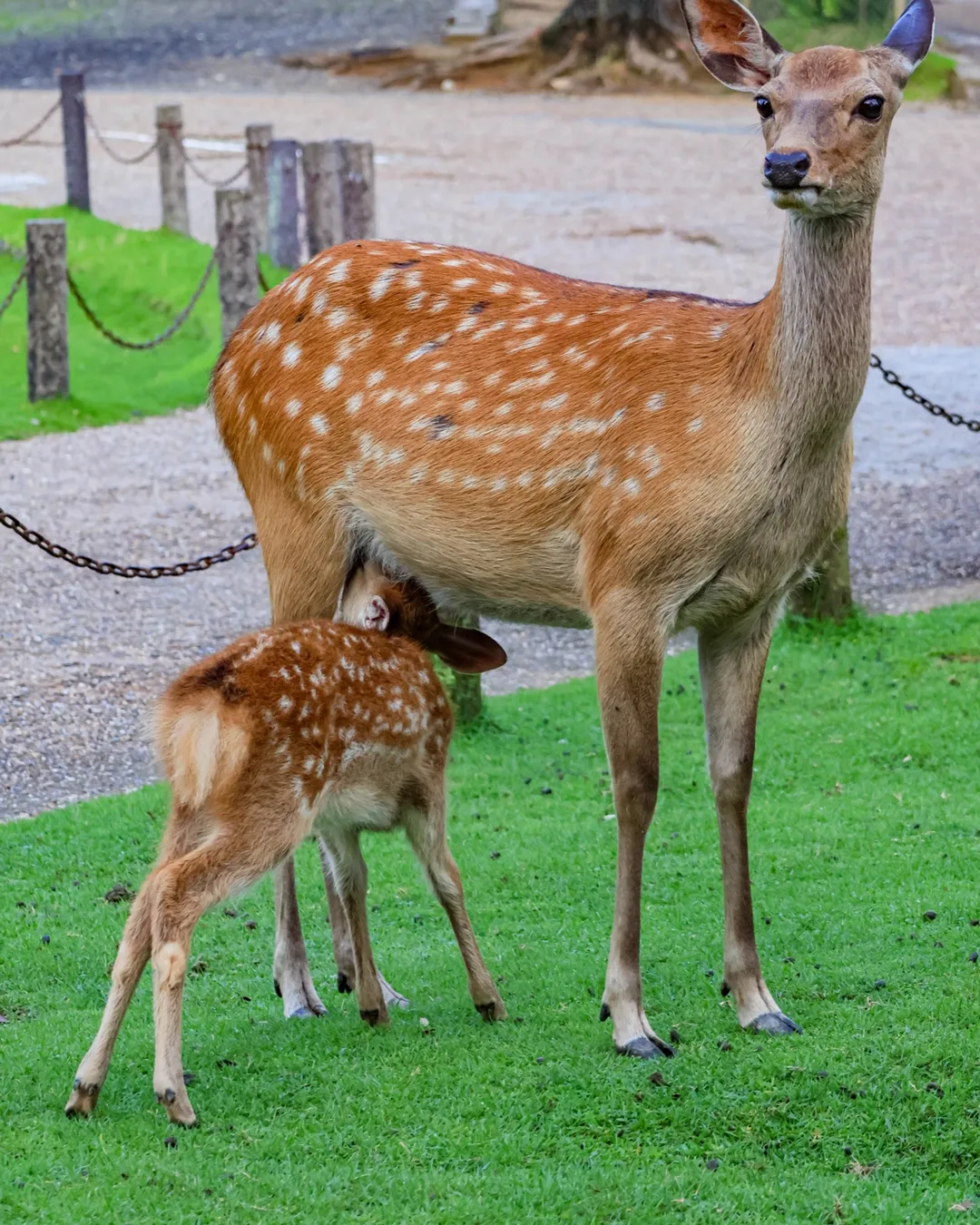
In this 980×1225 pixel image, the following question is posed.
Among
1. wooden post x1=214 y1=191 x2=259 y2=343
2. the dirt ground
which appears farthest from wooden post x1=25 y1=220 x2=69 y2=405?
the dirt ground

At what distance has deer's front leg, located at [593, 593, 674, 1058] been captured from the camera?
4281mm

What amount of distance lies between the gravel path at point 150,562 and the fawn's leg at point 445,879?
259 cm

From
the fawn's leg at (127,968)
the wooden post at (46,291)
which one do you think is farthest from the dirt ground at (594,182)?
→ the fawn's leg at (127,968)

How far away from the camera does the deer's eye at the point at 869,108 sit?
13.0ft

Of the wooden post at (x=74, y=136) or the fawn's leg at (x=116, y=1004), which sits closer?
the fawn's leg at (x=116, y=1004)

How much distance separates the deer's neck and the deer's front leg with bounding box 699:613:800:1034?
0.62 m

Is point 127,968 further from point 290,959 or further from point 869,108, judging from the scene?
point 869,108

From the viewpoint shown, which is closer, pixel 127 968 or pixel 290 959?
pixel 127 968

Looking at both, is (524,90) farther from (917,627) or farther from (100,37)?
(917,627)

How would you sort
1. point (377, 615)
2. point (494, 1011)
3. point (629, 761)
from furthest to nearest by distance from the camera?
point (377, 615)
point (494, 1011)
point (629, 761)

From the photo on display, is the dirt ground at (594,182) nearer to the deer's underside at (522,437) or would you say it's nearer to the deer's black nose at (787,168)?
the deer's underside at (522,437)

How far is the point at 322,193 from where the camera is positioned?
543 inches

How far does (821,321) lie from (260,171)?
12.0 metres

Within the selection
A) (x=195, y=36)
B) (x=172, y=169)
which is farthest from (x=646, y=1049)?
(x=195, y=36)
